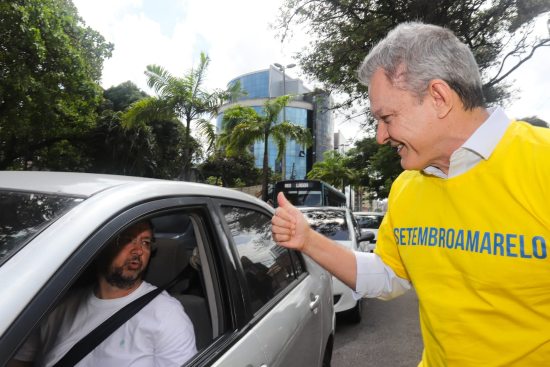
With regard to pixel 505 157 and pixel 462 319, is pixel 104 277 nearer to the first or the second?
pixel 462 319

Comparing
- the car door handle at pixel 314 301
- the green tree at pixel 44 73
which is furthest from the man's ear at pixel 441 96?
the green tree at pixel 44 73

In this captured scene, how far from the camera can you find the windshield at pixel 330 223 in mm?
6387

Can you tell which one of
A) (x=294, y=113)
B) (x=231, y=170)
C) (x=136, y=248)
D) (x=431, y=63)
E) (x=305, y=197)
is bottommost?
(x=136, y=248)

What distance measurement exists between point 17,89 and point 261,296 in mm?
13865

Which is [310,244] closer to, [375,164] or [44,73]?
[44,73]

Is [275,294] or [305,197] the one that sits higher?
[305,197]

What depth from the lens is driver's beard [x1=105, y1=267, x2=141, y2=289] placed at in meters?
1.65

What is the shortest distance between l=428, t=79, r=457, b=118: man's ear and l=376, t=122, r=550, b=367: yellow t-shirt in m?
0.20

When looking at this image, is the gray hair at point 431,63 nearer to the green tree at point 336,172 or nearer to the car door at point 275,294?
the car door at point 275,294

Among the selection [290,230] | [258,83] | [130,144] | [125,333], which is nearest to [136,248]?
→ [125,333]

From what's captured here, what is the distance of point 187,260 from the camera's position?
2199 mm

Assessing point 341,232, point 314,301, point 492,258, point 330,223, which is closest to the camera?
point 492,258

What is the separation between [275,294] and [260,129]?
16.7 meters

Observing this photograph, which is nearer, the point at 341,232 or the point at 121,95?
the point at 341,232
